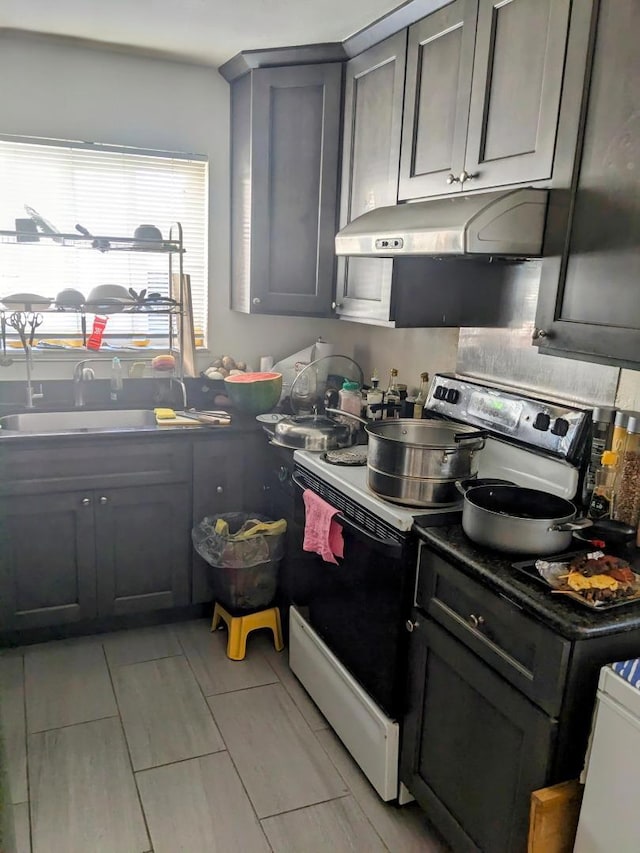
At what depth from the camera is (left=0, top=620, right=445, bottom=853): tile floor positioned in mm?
1788

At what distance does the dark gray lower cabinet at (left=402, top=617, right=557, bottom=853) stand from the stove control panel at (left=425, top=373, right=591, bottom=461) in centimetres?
64

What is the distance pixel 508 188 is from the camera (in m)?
1.73

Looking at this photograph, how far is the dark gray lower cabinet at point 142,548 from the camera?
8.56ft

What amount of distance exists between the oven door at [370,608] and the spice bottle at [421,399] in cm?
67

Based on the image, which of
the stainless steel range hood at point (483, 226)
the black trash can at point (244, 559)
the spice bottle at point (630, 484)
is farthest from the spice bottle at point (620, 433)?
the black trash can at point (244, 559)

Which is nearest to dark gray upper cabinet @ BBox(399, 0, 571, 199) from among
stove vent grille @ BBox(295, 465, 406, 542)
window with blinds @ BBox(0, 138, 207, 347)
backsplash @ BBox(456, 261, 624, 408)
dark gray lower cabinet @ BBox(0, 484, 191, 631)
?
backsplash @ BBox(456, 261, 624, 408)

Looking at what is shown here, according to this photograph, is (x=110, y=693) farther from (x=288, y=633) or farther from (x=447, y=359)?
(x=447, y=359)

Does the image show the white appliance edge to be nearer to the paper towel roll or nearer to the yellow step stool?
the yellow step stool

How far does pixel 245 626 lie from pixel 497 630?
54.0 inches

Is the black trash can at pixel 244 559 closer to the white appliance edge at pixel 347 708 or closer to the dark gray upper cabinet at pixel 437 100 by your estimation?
the white appliance edge at pixel 347 708

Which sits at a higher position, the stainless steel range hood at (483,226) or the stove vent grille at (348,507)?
the stainless steel range hood at (483,226)

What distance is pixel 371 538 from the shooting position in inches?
73.4

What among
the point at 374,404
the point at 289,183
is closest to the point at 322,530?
the point at 374,404

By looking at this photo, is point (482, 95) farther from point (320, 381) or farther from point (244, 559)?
point (244, 559)
